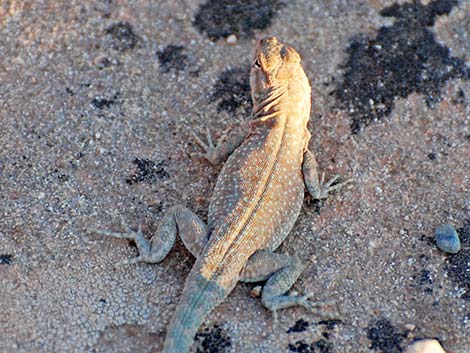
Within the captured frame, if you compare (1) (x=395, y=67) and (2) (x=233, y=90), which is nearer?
(2) (x=233, y=90)

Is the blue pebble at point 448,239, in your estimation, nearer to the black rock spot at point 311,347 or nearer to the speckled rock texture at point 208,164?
the speckled rock texture at point 208,164

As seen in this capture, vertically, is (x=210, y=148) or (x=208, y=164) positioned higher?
(x=210, y=148)

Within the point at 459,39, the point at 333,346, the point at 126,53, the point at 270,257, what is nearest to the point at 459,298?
the point at 333,346

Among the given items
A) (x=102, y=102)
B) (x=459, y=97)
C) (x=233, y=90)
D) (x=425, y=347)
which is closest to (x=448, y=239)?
(x=425, y=347)

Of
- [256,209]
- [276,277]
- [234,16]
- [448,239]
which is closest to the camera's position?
[276,277]

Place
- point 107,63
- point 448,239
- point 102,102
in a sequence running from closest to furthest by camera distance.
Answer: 1. point 448,239
2. point 102,102
3. point 107,63

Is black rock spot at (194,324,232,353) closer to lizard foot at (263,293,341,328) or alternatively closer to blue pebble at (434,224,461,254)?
lizard foot at (263,293,341,328)

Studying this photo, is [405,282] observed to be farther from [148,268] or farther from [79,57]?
[79,57]

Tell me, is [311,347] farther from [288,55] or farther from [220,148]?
[288,55]
